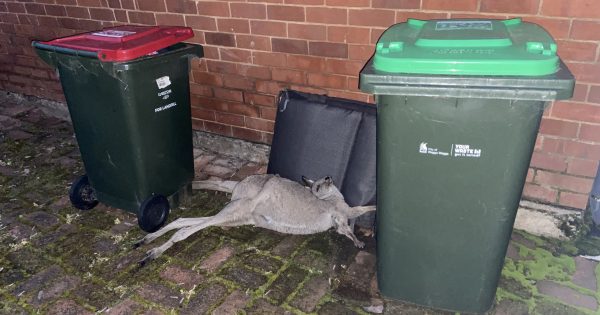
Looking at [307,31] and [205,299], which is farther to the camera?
[307,31]

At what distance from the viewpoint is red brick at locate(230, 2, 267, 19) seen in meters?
3.39

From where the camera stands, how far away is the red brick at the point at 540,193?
2951 millimetres

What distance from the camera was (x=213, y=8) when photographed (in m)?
3.60

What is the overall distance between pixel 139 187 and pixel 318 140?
1290mm

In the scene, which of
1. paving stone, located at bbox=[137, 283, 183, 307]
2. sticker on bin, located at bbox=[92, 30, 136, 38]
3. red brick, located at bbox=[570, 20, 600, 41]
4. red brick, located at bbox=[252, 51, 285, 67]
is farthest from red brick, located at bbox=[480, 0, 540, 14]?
paving stone, located at bbox=[137, 283, 183, 307]

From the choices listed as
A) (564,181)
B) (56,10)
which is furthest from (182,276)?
(56,10)

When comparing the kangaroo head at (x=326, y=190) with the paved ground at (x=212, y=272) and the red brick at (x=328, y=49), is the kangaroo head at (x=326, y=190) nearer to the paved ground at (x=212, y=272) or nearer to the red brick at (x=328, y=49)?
the paved ground at (x=212, y=272)

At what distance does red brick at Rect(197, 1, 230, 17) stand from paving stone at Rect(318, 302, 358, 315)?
2333 mm

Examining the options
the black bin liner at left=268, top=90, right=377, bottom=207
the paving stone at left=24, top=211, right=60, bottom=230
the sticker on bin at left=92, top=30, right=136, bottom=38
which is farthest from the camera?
the paving stone at left=24, top=211, right=60, bottom=230

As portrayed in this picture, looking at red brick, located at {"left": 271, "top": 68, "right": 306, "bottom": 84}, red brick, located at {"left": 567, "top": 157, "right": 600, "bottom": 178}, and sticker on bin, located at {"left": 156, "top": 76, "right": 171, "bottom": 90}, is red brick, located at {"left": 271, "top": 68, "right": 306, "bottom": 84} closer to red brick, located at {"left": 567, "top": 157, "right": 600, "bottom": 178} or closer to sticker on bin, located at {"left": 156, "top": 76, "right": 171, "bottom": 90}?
sticker on bin, located at {"left": 156, "top": 76, "right": 171, "bottom": 90}

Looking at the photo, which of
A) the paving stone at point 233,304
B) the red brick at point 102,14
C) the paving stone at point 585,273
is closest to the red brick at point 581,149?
the paving stone at point 585,273

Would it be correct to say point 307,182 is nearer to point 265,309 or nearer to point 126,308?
point 265,309

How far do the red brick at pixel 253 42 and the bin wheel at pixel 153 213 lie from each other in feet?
4.43

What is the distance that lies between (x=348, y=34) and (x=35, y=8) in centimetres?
354
